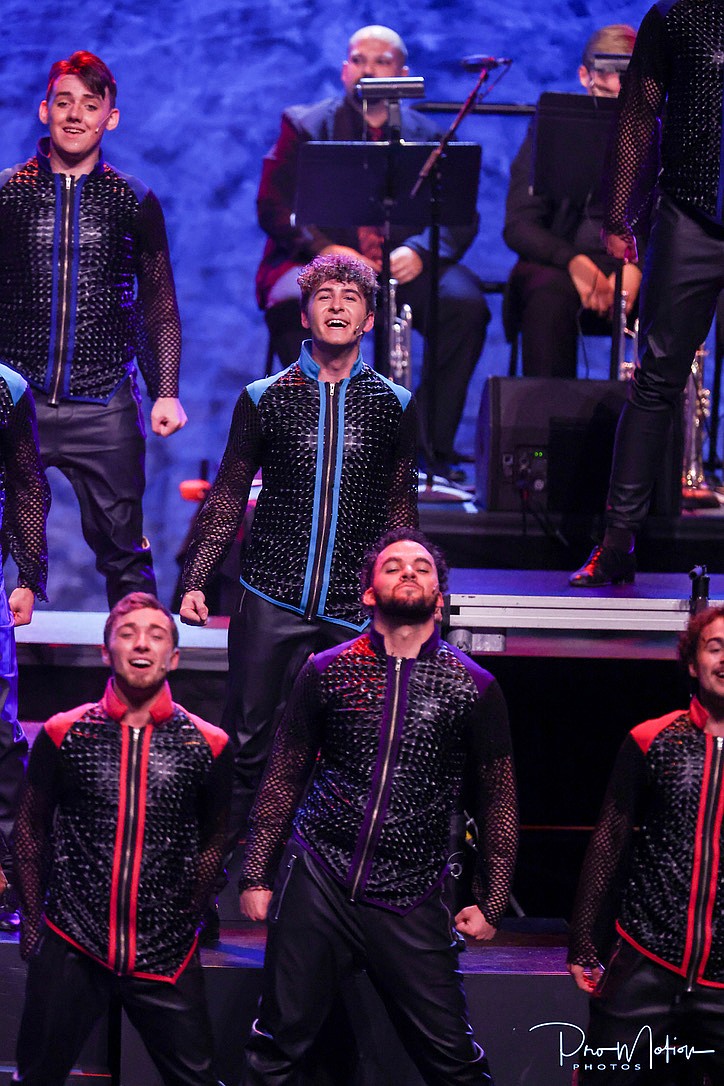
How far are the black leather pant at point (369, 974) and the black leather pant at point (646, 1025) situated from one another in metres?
0.27

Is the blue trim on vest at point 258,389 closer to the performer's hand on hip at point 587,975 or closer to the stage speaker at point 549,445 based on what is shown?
the performer's hand on hip at point 587,975

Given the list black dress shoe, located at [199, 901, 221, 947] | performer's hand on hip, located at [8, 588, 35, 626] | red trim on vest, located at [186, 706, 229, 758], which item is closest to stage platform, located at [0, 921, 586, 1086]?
black dress shoe, located at [199, 901, 221, 947]

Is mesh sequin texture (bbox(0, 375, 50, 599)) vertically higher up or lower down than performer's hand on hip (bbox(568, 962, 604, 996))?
higher up

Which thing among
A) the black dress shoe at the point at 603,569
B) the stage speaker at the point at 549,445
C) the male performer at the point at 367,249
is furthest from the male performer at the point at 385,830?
the male performer at the point at 367,249

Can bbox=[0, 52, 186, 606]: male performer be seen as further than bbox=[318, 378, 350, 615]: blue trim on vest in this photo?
Yes

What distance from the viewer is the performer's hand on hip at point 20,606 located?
3643 millimetres

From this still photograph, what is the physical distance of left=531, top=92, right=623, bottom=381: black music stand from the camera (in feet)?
17.6

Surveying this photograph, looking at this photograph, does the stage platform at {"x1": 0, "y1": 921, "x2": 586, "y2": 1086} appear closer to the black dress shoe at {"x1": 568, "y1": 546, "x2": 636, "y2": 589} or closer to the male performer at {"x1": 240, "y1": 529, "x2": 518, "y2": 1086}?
the male performer at {"x1": 240, "y1": 529, "x2": 518, "y2": 1086}

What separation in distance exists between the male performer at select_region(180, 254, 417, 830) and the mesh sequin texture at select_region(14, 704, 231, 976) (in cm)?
47

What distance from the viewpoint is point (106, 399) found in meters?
4.13

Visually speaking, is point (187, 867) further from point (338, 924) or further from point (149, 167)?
point (149, 167)

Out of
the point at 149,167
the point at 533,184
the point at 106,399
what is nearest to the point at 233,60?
the point at 149,167

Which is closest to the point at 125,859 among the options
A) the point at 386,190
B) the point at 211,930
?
the point at 211,930

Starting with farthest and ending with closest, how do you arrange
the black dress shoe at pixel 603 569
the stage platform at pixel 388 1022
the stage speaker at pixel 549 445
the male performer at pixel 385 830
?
1. the stage speaker at pixel 549 445
2. the black dress shoe at pixel 603 569
3. the stage platform at pixel 388 1022
4. the male performer at pixel 385 830
